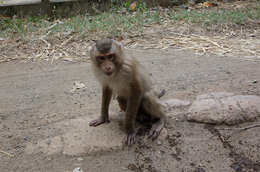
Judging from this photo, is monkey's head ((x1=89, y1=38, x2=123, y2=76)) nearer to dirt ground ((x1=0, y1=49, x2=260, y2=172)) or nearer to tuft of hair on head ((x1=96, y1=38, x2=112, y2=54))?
tuft of hair on head ((x1=96, y1=38, x2=112, y2=54))

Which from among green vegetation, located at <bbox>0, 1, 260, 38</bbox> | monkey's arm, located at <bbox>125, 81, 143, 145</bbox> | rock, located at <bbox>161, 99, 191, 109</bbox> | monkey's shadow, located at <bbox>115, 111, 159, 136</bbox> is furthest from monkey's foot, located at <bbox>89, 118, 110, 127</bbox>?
green vegetation, located at <bbox>0, 1, 260, 38</bbox>

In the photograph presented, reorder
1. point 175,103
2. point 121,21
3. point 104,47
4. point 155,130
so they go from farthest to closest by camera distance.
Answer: point 121,21, point 175,103, point 155,130, point 104,47

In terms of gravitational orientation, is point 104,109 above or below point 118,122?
above

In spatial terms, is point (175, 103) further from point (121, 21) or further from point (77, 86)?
point (121, 21)

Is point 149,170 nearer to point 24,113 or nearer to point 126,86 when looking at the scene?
point 126,86

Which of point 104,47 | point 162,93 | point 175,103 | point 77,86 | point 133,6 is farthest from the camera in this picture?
point 133,6

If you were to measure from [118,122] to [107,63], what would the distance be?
1.07 metres

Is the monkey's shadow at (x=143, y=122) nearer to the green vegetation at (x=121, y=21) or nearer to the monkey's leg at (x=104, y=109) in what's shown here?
the monkey's leg at (x=104, y=109)

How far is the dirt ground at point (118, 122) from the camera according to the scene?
3164 millimetres

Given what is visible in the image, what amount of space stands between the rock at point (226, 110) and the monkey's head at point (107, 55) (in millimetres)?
1315

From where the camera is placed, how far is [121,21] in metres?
7.92

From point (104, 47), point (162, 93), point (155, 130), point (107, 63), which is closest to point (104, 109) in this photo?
point (155, 130)

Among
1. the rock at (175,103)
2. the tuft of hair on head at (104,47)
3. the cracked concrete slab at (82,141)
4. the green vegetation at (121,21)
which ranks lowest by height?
the cracked concrete slab at (82,141)

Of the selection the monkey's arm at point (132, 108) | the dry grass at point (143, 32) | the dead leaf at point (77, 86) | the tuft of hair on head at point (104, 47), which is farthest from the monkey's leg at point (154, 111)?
the dry grass at point (143, 32)
